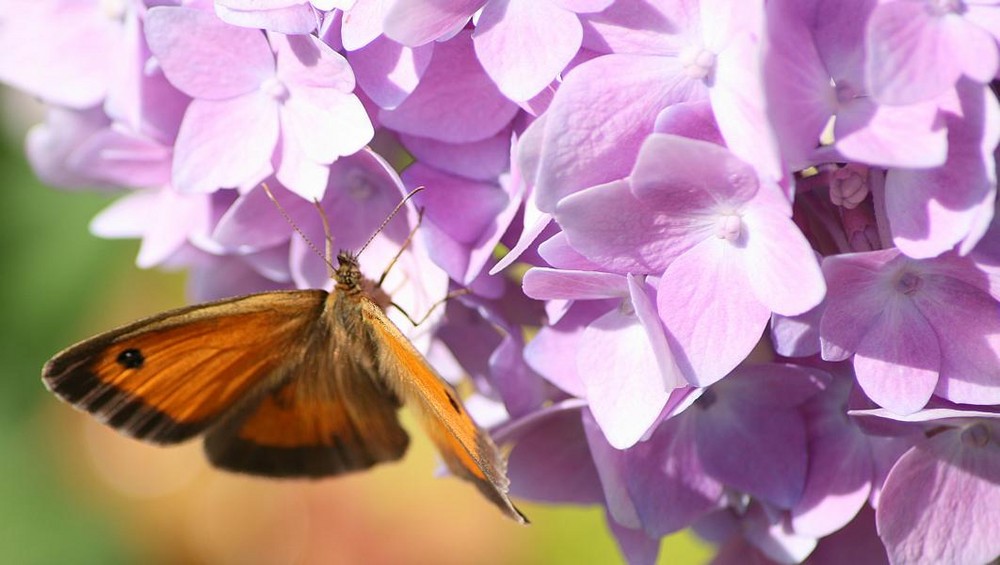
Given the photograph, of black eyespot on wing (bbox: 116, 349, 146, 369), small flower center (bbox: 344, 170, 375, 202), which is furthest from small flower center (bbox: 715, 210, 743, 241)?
black eyespot on wing (bbox: 116, 349, 146, 369)

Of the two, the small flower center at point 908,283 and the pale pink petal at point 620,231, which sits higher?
the pale pink petal at point 620,231

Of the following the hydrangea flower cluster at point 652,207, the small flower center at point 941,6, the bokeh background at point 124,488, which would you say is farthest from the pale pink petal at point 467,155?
the bokeh background at point 124,488

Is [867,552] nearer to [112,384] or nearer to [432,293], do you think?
[432,293]

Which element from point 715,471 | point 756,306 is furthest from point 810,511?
point 756,306

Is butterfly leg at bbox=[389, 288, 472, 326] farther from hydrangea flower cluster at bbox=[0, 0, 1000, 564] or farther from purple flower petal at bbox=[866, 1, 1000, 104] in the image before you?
purple flower petal at bbox=[866, 1, 1000, 104]

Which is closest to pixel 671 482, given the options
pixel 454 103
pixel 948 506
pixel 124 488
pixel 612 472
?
pixel 612 472

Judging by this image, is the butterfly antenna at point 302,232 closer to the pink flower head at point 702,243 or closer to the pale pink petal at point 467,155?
the pale pink petal at point 467,155
